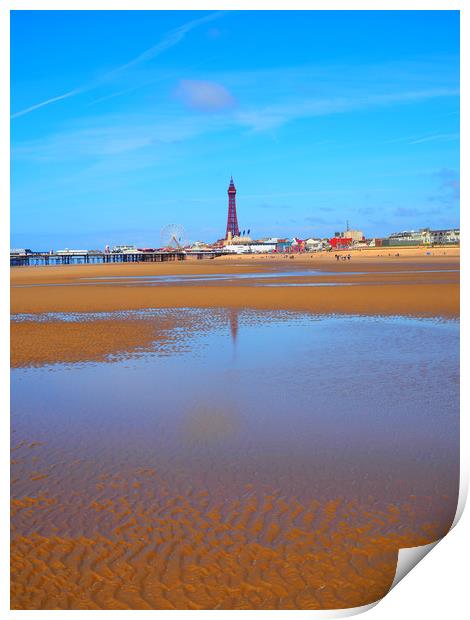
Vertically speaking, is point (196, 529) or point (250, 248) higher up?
point (250, 248)

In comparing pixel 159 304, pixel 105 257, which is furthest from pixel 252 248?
pixel 159 304

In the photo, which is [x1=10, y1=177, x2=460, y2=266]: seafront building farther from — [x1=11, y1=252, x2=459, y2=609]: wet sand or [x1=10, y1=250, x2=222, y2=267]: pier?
[x1=11, y1=252, x2=459, y2=609]: wet sand

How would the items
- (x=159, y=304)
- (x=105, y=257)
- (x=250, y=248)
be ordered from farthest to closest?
(x=250, y=248), (x=105, y=257), (x=159, y=304)

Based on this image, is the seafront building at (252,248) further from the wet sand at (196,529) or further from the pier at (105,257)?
the wet sand at (196,529)

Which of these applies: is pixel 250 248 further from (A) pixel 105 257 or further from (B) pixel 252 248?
(A) pixel 105 257

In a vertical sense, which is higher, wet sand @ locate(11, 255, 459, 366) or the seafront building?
the seafront building

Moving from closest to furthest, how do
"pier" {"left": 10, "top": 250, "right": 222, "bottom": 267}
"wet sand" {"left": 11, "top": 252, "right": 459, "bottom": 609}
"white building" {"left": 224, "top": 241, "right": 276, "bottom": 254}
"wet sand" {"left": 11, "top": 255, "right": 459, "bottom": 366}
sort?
"wet sand" {"left": 11, "top": 252, "right": 459, "bottom": 609}, "wet sand" {"left": 11, "top": 255, "right": 459, "bottom": 366}, "pier" {"left": 10, "top": 250, "right": 222, "bottom": 267}, "white building" {"left": 224, "top": 241, "right": 276, "bottom": 254}

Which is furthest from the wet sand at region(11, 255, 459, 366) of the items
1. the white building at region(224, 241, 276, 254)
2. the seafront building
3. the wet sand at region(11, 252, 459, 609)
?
the white building at region(224, 241, 276, 254)

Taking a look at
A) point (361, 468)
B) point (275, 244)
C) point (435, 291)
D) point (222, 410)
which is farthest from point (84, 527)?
point (275, 244)

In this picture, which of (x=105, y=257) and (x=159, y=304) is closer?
(x=159, y=304)

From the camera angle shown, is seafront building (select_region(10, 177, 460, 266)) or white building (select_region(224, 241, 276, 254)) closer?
seafront building (select_region(10, 177, 460, 266))
